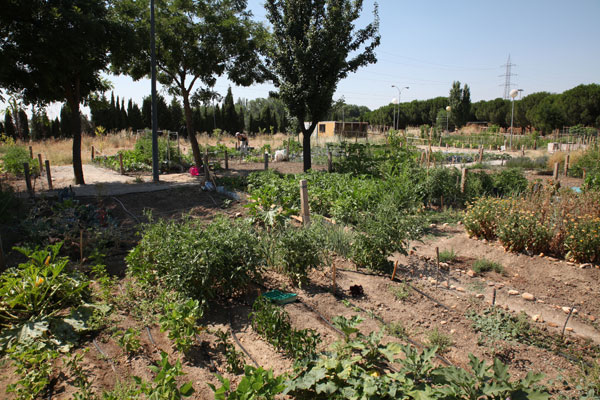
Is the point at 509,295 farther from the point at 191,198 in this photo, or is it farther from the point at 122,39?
the point at 122,39

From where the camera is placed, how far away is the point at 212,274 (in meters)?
3.68

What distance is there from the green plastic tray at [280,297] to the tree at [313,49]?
28.7 feet

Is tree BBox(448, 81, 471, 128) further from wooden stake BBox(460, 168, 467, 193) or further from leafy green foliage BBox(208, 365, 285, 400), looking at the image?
leafy green foliage BBox(208, 365, 285, 400)

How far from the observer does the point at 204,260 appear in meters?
3.62

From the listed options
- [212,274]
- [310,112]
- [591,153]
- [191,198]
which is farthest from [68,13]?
[591,153]

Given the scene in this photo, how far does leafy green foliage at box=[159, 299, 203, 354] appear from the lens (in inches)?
121

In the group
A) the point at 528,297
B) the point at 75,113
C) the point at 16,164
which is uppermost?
the point at 75,113

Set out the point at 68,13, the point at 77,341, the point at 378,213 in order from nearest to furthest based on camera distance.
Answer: the point at 77,341, the point at 378,213, the point at 68,13

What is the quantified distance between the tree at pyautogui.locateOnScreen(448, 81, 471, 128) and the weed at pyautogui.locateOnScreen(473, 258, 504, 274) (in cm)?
4052

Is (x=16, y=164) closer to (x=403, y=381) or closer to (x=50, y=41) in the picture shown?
(x=50, y=41)

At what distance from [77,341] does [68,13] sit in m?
9.02

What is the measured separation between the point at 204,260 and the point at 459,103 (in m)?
44.7

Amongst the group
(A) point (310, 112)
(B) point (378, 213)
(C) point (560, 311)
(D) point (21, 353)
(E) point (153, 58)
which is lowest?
(C) point (560, 311)

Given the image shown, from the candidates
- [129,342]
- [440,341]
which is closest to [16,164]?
[129,342]
